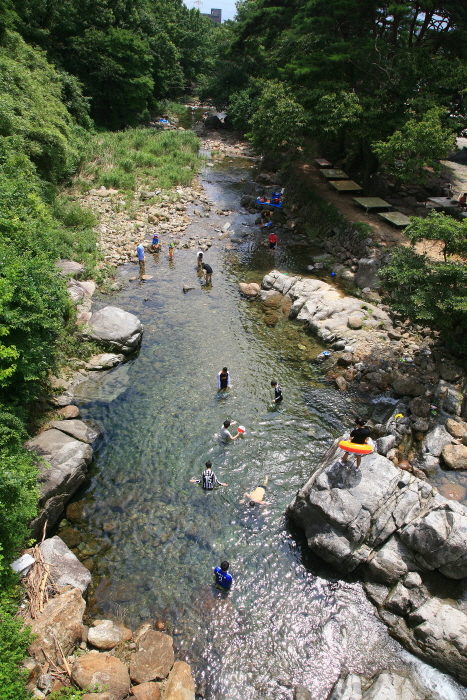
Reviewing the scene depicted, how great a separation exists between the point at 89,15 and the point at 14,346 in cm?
4898

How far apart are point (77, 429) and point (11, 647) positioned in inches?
287

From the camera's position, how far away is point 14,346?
463 inches

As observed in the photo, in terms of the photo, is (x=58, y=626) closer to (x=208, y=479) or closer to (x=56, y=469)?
(x=56, y=469)

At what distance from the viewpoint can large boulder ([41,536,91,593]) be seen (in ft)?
35.3

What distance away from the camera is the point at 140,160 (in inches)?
1572

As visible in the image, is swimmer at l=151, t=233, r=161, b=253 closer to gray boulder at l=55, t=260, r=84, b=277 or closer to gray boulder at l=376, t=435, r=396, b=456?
gray boulder at l=55, t=260, r=84, b=277

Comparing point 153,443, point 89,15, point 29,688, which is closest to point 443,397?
point 153,443

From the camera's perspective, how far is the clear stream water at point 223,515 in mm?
10047

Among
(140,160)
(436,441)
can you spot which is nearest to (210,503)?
(436,441)

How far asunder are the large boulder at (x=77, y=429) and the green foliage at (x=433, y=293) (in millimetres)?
12823

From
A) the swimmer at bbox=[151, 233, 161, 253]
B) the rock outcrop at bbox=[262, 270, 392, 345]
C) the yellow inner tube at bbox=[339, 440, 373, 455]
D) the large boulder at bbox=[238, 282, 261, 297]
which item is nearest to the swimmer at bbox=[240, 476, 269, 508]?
the yellow inner tube at bbox=[339, 440, 373, 455]

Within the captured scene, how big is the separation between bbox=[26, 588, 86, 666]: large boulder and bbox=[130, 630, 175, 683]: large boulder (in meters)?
1.46

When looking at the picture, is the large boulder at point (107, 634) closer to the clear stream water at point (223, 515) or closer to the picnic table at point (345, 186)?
the clear stream water at point (223, 515)

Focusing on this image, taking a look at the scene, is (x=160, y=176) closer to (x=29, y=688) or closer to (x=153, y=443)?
(x=153, y=443)
